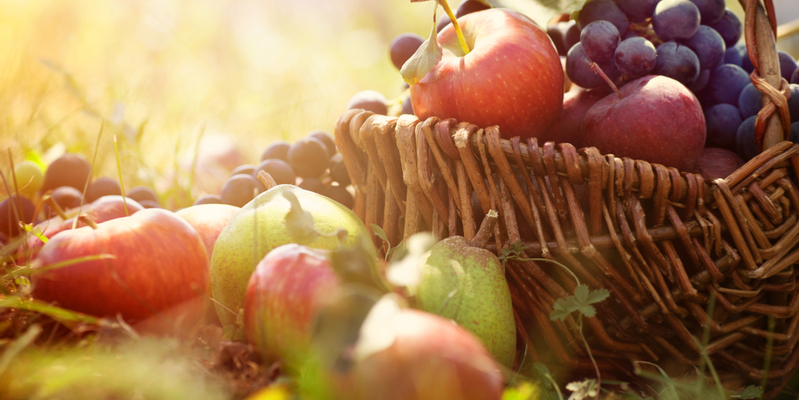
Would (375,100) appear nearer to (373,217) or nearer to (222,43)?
(373,217)

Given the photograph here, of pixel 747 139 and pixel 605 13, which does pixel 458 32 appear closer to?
pixel 605 13

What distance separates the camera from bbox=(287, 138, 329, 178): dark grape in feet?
3.83

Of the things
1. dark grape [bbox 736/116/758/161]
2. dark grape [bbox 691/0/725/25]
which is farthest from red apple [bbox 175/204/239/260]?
dark grape [bbox 691/0/725/25]

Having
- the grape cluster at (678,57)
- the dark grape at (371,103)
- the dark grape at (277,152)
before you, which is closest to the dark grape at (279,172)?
the dark grape at (277,152)

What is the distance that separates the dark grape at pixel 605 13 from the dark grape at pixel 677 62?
0.09m

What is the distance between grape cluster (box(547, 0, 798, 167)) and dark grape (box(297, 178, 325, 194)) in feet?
2.05

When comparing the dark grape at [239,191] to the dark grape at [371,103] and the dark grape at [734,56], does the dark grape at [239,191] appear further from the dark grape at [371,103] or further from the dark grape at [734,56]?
the dark grape at [734,56]

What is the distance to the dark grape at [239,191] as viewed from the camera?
108 centimetres

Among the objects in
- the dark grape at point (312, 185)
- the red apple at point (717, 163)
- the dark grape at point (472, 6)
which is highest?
the dark grape at point (472, 6)

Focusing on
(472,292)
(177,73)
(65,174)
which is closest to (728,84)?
(472,292)

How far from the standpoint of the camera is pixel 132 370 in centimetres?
43

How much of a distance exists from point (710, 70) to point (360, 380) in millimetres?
1047

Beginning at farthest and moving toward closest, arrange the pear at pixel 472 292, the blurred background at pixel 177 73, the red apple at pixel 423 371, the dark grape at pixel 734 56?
the blurred background at pixel 177 73 < the dark grape at pixel 734 56 < the pear at pixel 472 292 < the red apple at pixel 423 371

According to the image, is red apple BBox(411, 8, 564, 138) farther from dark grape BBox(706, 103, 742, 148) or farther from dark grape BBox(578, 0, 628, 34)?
dark grape BBox(706, 103, 742, 148)
